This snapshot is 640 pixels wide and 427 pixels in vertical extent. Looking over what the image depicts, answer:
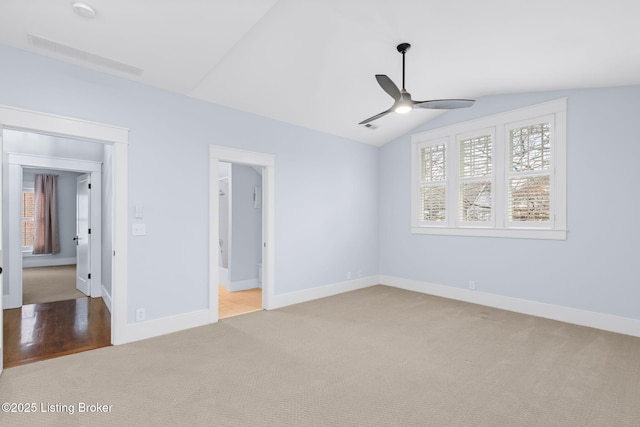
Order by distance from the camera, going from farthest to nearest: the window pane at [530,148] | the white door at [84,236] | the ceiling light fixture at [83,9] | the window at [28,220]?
the window at [28,220], the white door at [84,236], the window pane at [530,148], the ceiling light fixture at [83,9]

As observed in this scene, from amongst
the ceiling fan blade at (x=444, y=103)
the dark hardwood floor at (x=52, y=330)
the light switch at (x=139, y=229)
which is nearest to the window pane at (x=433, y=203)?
the ceiling fan blade at (x=444, y=103)

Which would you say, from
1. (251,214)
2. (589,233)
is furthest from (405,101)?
(251,214)

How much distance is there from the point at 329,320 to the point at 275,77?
3131 millimetres

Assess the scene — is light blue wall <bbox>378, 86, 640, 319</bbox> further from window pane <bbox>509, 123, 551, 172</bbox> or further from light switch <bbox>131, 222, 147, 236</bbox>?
light switch <bbox>131, 222, 147, 236</bbox>

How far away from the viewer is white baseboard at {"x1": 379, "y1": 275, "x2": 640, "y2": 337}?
368 cm

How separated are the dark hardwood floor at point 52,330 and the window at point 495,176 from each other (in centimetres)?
501

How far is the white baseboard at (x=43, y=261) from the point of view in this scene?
8617 mm

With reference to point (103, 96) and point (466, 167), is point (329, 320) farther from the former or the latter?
point (103, 96)

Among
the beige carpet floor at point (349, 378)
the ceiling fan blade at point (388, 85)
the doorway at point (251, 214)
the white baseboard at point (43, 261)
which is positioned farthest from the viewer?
the white baseboard at point (43, 261)

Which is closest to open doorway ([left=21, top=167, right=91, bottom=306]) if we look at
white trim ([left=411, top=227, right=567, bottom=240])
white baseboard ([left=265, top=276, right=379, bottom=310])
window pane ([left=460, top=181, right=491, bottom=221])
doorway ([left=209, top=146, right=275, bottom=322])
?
doorway ([left=209, top=146, right=275, bottom=322])

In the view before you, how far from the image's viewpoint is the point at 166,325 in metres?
3.62

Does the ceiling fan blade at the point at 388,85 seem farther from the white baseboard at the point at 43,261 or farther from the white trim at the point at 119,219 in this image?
the white baseboard at the point at 43,261

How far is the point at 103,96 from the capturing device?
3.23 m

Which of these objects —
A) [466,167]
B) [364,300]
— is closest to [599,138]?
[466,167]
